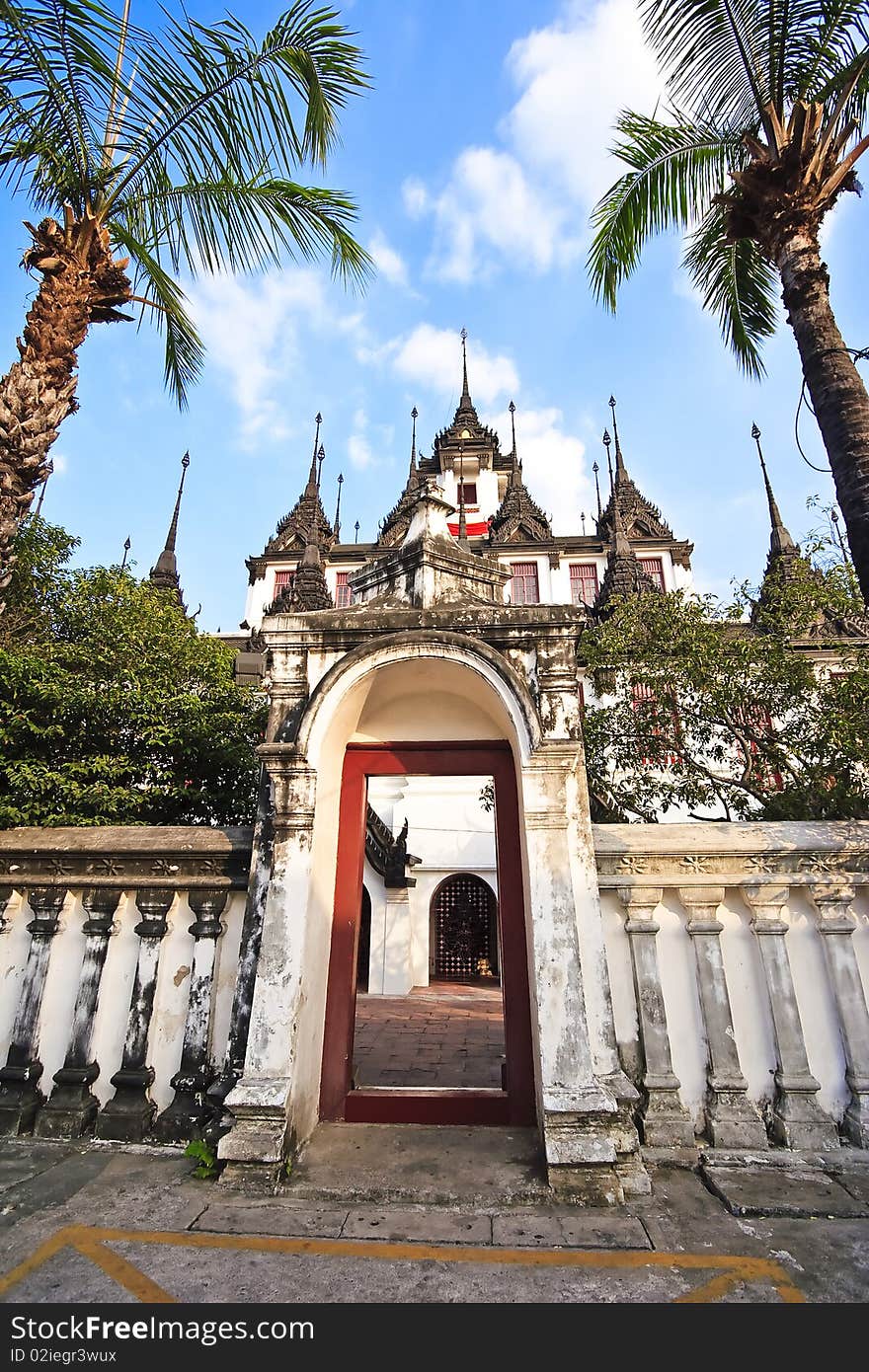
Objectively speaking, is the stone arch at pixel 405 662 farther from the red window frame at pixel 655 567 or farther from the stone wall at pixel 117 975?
the red window frame at pixel 655 567

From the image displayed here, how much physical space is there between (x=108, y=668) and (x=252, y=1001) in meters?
4.31

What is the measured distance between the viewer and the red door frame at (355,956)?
442cm

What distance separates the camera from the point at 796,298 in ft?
17.1

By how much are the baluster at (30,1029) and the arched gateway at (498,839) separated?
59.9 inches

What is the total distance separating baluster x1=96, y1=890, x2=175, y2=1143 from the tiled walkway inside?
1.62 meters

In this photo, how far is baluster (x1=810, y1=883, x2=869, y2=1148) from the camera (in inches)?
153

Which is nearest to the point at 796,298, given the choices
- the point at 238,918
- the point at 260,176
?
the point at 260,176

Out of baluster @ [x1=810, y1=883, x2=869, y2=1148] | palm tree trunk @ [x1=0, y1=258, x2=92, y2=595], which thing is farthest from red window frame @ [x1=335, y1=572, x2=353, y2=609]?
baluster @ [x1=810, y1=883, x2=869, y2=1148]

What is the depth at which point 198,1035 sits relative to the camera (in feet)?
13.8

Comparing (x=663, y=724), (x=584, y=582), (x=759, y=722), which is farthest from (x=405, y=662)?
(x=584, y=582)

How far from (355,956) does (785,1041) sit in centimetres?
281

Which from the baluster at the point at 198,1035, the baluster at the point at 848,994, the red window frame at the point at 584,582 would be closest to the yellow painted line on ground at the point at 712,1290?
the baluster at the point at 848,994

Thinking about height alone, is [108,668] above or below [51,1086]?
above

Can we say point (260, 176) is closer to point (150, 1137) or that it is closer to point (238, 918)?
point (238, 918)
